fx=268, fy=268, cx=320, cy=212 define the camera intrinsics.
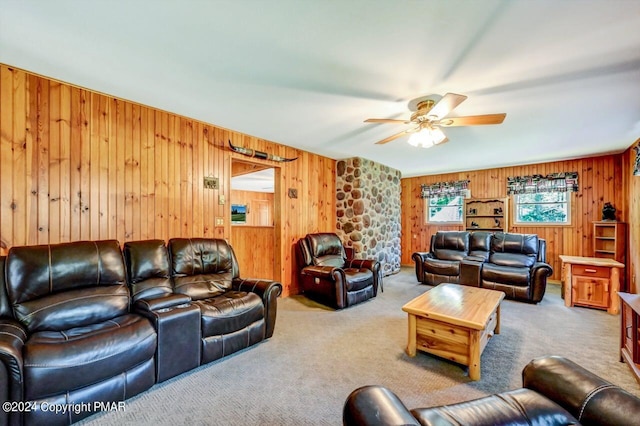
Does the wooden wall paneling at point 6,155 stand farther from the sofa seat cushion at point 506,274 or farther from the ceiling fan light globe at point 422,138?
the sofa seat cushion at point 506,274

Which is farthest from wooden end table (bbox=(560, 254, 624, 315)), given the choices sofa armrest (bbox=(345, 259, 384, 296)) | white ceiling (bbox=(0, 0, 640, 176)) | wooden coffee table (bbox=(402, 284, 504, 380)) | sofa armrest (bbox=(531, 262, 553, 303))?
sofa armrest (bbox=(345, 259, 384, 296))

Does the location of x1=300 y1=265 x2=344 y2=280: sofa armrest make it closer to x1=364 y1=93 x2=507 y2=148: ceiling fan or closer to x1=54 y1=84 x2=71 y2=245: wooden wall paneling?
x1=364 y1=93 x2=507 y2=148: ceiling fan

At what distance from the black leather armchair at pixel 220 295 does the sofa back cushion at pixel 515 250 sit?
3.94 meters

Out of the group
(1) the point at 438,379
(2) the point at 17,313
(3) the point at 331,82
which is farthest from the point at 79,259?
(1) the point at 438,379

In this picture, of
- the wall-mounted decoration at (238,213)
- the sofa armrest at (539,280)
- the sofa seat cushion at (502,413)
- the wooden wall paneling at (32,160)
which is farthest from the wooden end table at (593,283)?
the wall-mounted decoration at (238,213)

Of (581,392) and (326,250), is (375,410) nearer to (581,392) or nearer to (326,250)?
(581,392)

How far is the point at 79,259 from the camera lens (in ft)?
7.14

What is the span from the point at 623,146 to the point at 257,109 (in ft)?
18.6

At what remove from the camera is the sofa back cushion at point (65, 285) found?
75.0 inches

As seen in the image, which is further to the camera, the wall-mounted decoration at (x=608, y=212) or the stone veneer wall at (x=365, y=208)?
the stone veneer wall at (x=365, y=208)

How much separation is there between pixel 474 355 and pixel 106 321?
2898 millimetres

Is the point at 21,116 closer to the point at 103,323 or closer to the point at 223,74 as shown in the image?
the point at 223,74

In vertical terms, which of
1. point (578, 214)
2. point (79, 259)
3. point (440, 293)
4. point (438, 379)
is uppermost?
point (578, 214)

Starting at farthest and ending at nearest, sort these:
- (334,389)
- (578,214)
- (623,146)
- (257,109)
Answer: (578,214), (623,146), (257,109), (334,389)
